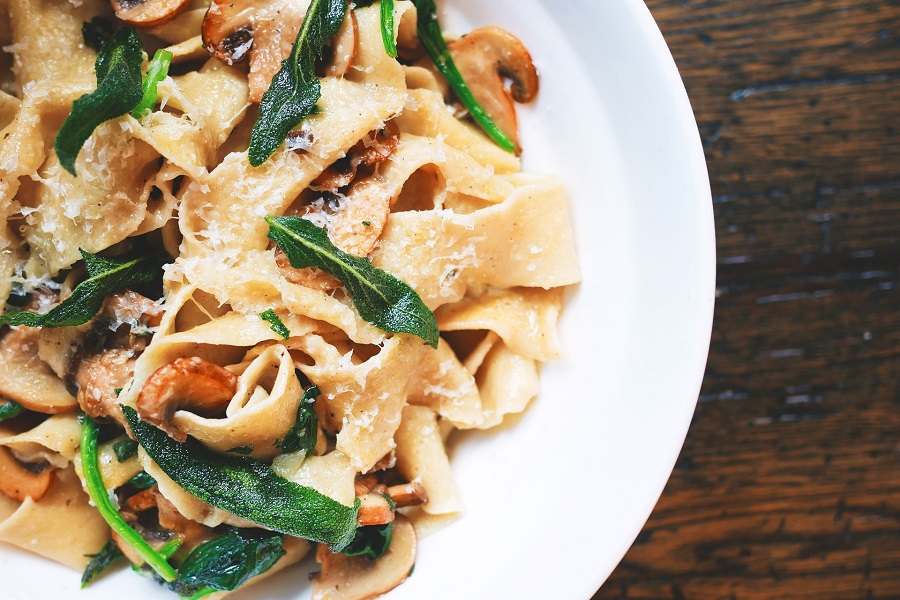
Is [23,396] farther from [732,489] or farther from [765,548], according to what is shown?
[765,548]

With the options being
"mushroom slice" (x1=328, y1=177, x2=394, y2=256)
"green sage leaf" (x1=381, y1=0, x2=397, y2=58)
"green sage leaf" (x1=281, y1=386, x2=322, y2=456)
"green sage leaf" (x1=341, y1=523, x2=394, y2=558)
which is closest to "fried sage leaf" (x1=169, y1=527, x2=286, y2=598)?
"green sage leaf" (x1=341, y1=523, x2=394, y2=558)

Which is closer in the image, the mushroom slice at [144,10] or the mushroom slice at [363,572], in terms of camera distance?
the mushroom slice at [144,10]

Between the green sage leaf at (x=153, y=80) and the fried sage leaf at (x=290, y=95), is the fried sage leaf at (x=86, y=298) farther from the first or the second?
the fried sage leaf at (x=290, y=95)

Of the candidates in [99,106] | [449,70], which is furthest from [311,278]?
[449,70]

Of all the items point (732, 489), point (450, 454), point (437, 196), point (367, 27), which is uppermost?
point (367, 27)

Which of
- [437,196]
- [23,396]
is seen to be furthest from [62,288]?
[437,196]

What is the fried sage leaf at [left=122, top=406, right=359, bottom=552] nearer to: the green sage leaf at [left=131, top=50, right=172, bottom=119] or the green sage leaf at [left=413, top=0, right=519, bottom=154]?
the green sage leaf at [left=131, top=50, right=172, bottom=119]

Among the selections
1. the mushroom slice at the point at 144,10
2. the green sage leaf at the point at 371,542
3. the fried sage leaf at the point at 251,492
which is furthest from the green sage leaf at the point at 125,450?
the mushroom slice at the point at 144,10
